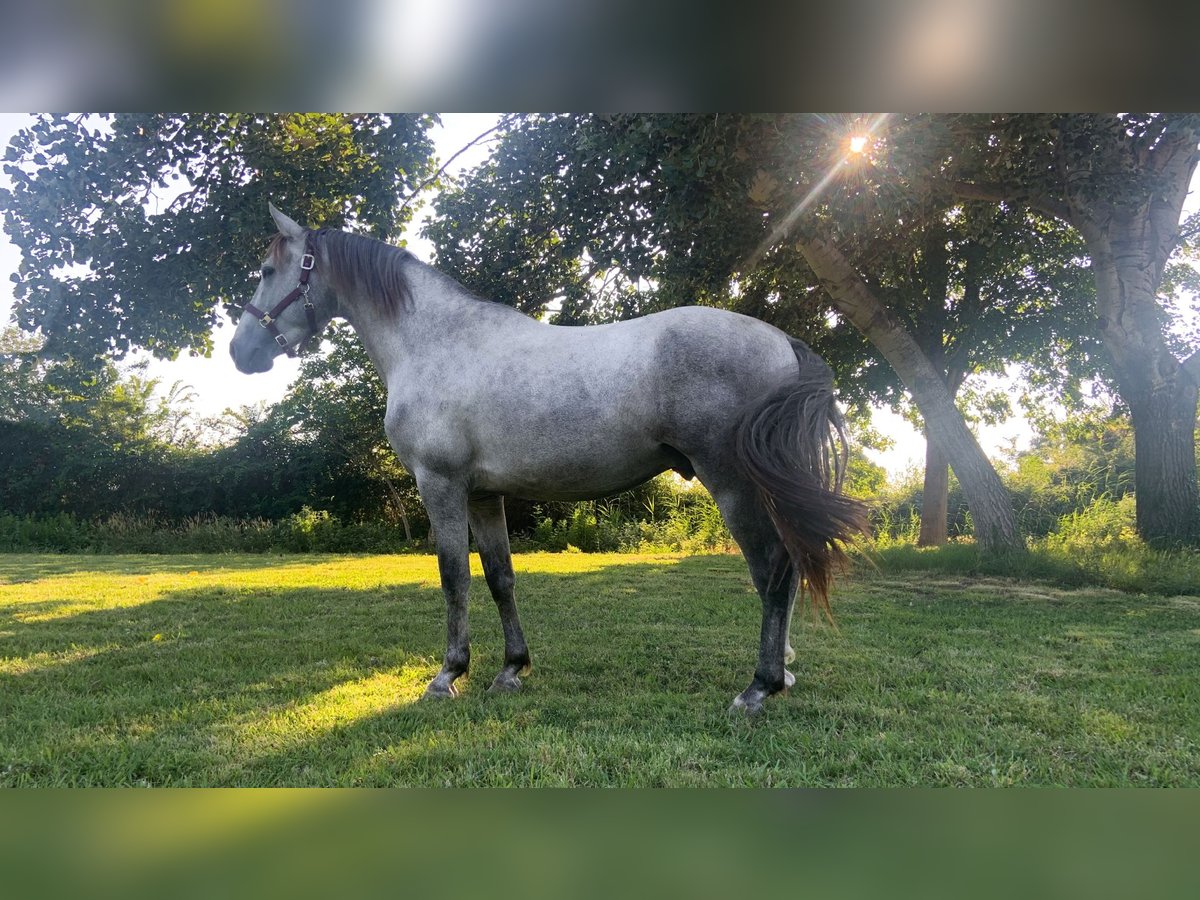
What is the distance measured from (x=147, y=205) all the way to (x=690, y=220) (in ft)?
12.1

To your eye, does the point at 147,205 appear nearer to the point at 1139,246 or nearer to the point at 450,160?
the point at 450,160

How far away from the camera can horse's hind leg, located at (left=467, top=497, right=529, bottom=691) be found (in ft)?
8.46

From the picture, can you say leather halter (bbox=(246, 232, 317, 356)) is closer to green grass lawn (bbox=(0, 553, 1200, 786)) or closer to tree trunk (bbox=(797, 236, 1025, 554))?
green grass lawn (bbox=(0, 553, 1200, 786))

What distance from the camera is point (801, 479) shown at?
2.12 metres

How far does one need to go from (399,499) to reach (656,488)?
3.66m

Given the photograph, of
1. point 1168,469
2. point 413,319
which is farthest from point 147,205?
point 1168,469

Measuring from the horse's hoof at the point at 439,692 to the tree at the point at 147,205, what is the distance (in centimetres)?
328

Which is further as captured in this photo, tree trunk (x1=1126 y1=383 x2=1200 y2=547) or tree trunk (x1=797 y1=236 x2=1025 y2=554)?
tree trunk (x1=797 y1=236 x2=1025 y2=554)

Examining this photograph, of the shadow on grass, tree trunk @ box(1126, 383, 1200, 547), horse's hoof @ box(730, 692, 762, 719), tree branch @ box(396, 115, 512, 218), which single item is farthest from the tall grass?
A: tree trunk @ box(1126, 383, 1200, 547)

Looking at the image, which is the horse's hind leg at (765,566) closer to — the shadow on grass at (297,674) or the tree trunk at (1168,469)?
the shadow on grass at (297,674)

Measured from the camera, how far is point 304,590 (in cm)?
512

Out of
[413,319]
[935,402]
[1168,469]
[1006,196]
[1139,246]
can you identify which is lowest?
[1168,469]

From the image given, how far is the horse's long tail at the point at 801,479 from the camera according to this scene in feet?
6.85

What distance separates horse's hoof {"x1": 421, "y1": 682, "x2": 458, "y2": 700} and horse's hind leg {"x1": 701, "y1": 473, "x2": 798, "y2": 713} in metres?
0.99
